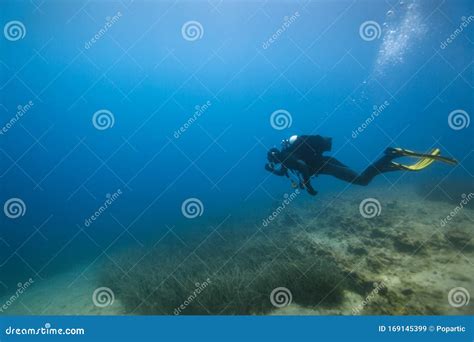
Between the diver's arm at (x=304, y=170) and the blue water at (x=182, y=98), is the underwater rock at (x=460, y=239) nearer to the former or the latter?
the blue water at (x=182, y=98)

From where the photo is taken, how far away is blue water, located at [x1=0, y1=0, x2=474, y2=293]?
15148 mm

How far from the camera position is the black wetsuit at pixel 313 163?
6590 mm

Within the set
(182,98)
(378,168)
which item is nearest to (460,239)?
(378,168)

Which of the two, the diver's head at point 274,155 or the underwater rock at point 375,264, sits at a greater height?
the diver's head at point 274,155

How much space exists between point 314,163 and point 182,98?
55586mm

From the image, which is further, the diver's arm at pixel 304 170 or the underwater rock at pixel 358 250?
the underwater rock at pixel 358 250

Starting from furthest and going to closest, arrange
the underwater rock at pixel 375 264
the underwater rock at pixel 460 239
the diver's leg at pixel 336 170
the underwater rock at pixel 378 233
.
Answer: the underwater rock at pixel 378 233 < the underwater rock at pixel 460 239 < the underwater rock at pixel 375 264 < the diver's leg at pixel 336 170

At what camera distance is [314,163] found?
703cm

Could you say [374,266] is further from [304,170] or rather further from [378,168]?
[304,170]

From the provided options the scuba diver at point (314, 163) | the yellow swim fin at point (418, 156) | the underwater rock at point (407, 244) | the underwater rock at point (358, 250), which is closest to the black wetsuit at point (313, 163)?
the scuba diver at point (314, 163)

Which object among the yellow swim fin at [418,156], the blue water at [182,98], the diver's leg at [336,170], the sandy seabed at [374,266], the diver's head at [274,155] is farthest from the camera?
the blue water at [182,98]

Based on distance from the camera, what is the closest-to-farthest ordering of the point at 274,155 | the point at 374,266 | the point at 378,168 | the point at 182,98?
the point at 378,168, the point at 274,155, the point at 374,266, the point at 182,98

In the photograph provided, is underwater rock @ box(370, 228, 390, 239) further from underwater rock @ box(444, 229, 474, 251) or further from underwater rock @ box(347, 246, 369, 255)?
underwater rock @ box(444, 229, 474, 251)

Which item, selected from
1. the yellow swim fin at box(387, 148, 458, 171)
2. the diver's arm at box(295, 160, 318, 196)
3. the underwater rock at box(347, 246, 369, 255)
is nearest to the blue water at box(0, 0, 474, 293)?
the yellow swim fin at box(387, 148, 458, 171)
